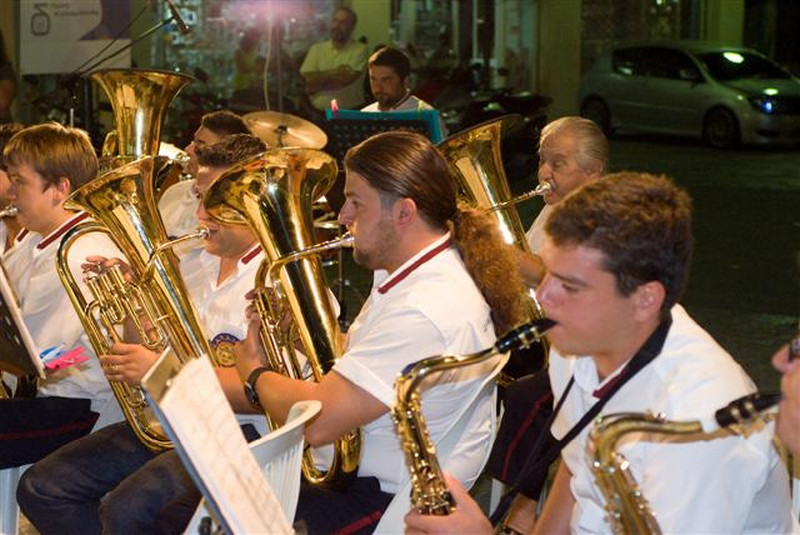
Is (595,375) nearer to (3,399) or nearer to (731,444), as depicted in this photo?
(731,444)

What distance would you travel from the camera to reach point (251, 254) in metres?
3.77

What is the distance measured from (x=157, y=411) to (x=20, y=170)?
2.41 metres

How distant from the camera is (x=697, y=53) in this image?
14516 millimetres

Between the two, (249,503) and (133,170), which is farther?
(133,170)

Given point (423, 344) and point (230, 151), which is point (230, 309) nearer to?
point (230, 151)

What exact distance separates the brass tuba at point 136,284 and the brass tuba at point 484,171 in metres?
0.94

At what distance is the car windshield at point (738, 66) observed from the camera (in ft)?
46.9

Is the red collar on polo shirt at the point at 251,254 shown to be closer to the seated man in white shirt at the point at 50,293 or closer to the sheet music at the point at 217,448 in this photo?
the seated man in white shirt at the point at 50,293

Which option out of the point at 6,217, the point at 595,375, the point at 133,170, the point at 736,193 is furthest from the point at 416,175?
the point at 736,193

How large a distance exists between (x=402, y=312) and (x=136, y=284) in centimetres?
113

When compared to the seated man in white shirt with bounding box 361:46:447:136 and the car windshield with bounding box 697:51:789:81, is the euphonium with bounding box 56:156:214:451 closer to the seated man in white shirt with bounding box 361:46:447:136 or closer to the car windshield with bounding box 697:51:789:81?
the seated man in white shirt with bounding box 361:46:447:136

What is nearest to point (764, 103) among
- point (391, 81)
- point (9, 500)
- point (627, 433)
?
point (391, 81)

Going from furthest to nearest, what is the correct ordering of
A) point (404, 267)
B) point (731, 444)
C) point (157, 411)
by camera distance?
1. point (404, 267)
2. point (731, 444)
3. point (157, 411)

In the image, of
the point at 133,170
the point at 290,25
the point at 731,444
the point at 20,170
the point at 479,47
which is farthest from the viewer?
the point at 479,47
